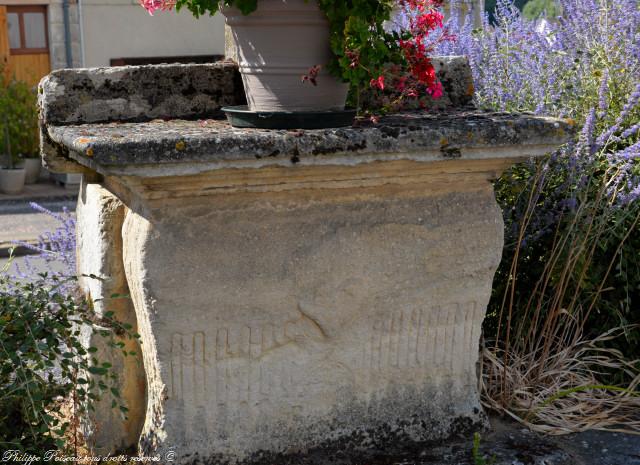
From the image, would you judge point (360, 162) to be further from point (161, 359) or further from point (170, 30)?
point (170, 30)

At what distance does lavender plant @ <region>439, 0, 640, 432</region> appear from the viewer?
125 inches

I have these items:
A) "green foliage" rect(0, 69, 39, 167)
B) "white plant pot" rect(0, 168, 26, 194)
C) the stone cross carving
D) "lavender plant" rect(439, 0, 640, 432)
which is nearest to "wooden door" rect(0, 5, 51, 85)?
"green foliage" rect(0, 69, 39, 167)

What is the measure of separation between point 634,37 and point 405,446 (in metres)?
2.01

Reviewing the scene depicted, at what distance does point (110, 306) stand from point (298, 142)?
0.86 metres

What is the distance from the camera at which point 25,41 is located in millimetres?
12938

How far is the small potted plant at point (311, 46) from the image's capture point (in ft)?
7.92

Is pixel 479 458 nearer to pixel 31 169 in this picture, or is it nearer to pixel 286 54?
pixel 286 54

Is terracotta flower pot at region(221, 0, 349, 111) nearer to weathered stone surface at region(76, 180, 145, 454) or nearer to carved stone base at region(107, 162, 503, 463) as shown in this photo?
carved stone base at region(107, 162, 503, 463)

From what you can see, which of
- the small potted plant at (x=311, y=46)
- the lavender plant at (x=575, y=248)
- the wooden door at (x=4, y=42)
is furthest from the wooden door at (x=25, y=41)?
the small potted plant at (x=311, y=46)

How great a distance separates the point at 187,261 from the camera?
8.17 ft

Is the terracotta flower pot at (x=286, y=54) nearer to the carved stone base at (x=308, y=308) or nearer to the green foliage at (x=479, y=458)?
the carved stone base at (x=308, y=308)

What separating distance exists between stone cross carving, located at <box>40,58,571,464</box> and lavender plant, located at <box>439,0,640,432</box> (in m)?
0.38

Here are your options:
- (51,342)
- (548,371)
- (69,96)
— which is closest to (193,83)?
(69,96)

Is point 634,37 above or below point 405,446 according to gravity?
above
